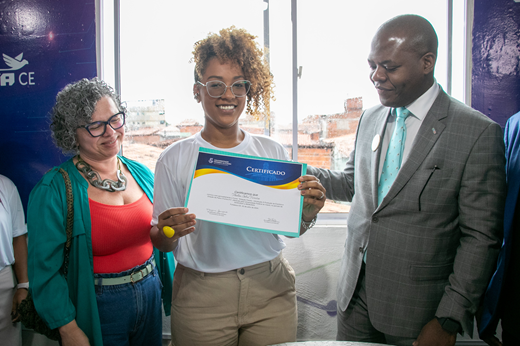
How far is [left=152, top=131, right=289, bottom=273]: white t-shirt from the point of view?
138 centimetres

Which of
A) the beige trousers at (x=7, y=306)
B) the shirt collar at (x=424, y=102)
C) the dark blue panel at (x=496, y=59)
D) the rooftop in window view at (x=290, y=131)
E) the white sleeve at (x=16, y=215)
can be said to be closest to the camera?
the shirt collar at (x=424, y=102)

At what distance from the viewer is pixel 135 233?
5.20ft

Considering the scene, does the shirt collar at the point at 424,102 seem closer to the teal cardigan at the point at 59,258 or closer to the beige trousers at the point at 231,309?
the beige trousers at the point at 231,309

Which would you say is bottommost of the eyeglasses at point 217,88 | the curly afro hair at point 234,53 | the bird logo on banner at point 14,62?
the eyeglasses at point 217,88

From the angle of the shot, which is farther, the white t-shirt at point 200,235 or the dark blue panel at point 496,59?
the dark blue panel at point 496,59

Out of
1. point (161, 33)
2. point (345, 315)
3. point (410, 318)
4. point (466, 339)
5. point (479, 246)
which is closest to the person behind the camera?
point (479, 246)

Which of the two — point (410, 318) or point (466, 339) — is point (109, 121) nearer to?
point (410, 318)

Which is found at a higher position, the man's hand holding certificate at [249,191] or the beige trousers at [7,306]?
the man's hand holding certificate at [249,191]

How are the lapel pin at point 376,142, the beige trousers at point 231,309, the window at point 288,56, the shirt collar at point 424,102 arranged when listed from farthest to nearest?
the window at point 288,56, the lapel pin at point 376,142, the shirt collar at point 424,102, the beige trousers at point 231,309

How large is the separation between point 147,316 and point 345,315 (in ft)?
3.52

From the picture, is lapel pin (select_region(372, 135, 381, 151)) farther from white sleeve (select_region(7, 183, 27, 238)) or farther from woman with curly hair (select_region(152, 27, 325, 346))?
white sleeve (select_region(7, 183, 27, 238))

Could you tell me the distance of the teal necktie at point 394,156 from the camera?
4.90 feet

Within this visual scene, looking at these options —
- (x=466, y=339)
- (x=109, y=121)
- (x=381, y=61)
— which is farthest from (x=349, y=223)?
(x=466, y=339)

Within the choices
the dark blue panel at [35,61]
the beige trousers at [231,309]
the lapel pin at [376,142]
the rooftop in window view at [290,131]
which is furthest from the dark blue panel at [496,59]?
the dark blue panel at [35,61]
